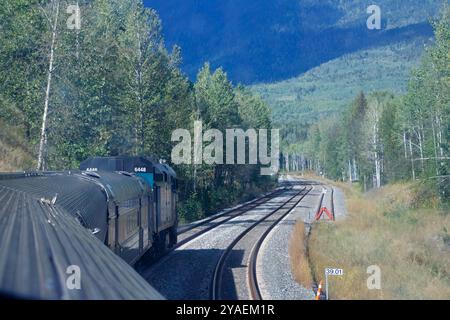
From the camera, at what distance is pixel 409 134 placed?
6750cm

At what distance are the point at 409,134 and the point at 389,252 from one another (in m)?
49.0

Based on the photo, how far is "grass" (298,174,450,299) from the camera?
1434 cm

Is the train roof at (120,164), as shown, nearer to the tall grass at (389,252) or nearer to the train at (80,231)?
the train at (80,231)

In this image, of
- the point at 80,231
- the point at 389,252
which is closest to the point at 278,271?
the point at 389,252

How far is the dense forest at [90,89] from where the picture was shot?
79.2 feet

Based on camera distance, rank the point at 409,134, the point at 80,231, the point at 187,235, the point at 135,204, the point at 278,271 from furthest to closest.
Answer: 1. the point at 409,134
2. the point at 187,235
3. the point at 278,271
4. the point at 135,204
5. the point at 80,231

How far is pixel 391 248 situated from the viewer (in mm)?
21703

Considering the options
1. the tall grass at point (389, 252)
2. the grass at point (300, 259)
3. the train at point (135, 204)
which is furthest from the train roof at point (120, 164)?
the tall grass at point (389, 252)

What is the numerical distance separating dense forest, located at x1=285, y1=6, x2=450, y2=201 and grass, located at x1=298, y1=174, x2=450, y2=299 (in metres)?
2.69

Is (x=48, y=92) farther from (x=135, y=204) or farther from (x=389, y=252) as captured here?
(x=389, y=252)

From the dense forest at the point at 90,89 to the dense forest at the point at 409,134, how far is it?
43.0ft

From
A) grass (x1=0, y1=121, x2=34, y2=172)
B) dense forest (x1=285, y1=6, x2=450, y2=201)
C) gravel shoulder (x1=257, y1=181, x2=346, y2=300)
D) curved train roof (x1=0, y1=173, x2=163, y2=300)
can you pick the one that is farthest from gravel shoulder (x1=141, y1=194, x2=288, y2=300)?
dense forest (x1=285, y1=6, x2=450, y2=201)

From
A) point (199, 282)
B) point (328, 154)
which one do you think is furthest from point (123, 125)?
point (328, 154)

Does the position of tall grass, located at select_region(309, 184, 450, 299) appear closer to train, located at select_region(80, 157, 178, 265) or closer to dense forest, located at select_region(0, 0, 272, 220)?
train, located at select_region(80, 157, 178, 265)
